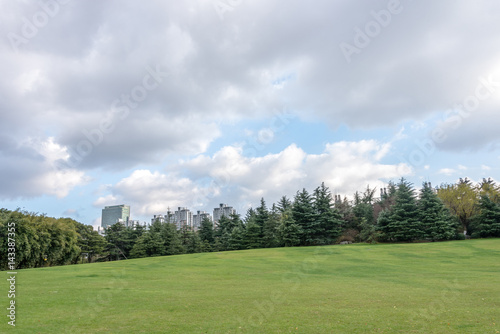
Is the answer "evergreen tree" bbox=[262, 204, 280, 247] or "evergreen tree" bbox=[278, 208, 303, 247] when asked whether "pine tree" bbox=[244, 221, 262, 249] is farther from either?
"evergreen tree" bbox=[278, 208, 303, 247]

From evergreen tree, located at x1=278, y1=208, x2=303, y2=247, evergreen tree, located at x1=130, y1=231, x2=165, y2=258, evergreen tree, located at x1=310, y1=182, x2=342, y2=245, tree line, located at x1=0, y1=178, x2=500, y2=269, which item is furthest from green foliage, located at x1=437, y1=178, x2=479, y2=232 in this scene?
evergreen tree, located at x1=130, y1=231, x2=165, y2=258

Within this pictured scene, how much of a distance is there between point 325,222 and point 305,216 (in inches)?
120

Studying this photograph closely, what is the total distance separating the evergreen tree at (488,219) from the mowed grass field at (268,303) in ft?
81.6

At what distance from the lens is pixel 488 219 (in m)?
38.9

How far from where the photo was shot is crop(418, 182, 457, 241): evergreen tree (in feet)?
127

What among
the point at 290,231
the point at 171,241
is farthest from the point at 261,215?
the point at 171,241

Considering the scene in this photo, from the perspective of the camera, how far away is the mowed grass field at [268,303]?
7922 mm

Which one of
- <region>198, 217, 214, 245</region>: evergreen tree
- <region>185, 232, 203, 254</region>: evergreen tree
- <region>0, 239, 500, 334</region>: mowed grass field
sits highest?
<region>198, 217, 214, 245</region>: evergreen tree

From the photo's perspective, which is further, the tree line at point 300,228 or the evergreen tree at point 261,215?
the evergreen tree at point 261,215

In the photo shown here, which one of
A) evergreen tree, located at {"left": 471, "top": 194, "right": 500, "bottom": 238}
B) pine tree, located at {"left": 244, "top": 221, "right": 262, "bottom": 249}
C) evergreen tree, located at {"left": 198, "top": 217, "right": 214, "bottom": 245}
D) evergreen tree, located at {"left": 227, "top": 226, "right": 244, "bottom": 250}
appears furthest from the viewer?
evergreen tree, located at {"left": 198, "top": 217, "right": 214, "bottom": 245}

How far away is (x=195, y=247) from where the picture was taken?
184ft

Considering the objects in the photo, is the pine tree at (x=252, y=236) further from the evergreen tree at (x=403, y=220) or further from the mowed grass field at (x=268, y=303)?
the mowed grass field at (x=268, y=303)

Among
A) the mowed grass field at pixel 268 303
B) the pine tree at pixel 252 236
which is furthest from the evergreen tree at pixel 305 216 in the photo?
the mowed grass field at pixel 268 303

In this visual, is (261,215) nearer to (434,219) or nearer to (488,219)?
(434,219)
